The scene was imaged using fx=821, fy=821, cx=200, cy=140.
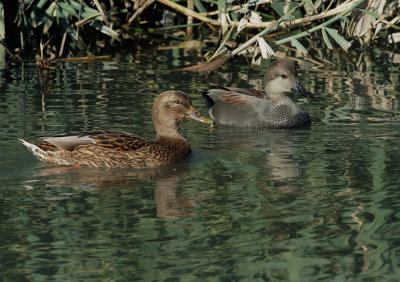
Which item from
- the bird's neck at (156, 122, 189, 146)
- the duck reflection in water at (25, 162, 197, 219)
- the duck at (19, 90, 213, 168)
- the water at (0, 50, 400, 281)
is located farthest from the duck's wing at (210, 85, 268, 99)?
the duck reflection in water at (25, 162, 197, 219)

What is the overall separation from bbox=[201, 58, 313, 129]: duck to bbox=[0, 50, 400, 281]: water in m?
0.26

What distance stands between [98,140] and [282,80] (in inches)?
160

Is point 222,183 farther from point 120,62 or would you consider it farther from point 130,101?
point 120,62

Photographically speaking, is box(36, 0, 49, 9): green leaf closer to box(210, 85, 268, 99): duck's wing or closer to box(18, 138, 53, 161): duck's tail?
box(210, 85, 268, 99): duck's wing

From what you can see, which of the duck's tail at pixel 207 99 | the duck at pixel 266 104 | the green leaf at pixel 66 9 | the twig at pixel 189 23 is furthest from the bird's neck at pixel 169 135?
the twig at pixel 189 23

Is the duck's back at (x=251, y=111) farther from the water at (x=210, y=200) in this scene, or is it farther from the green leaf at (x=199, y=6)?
the green leaf at (x=199, y=6)

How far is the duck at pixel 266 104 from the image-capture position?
1130 centimetres

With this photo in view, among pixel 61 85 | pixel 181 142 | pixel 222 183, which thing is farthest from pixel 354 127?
pixel 61 85

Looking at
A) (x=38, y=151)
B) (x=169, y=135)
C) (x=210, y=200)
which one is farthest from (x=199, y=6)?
(x=210, y=200)

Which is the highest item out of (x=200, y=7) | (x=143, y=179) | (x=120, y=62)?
(x=200, y=7)

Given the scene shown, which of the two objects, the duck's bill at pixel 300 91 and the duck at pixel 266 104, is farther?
the duck's bill at pixel 300 91

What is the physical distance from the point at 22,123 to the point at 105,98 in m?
1.98

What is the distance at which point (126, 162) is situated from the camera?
28.0ft

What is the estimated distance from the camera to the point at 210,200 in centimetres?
709
